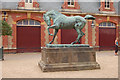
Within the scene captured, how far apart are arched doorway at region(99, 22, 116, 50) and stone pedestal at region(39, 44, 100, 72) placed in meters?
11.0

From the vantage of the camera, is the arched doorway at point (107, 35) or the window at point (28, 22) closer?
the window at point (28, 22)

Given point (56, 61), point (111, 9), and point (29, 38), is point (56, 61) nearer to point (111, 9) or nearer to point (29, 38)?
point (29, 38)

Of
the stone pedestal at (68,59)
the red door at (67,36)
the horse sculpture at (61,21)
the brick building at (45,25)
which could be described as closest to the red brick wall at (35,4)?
the brick building at (45,25)

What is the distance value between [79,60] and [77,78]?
1.48 m

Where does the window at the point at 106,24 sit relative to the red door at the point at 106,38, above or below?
above

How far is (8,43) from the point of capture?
1384 cm

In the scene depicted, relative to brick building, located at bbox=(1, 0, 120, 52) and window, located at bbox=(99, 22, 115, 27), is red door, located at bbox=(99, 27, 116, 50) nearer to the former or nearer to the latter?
brick building, located at bbox=(1, 0, 120, 52)

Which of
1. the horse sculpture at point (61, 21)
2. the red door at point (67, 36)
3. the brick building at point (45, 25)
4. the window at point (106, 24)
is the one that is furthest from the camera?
the window at point (106, 24)

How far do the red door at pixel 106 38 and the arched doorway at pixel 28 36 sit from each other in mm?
7562

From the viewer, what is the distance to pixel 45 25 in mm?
14922

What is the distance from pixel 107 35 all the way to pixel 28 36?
962 cm

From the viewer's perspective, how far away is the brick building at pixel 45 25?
1409cm

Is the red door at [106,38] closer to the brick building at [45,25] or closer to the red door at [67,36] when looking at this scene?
the brick building at [45,25]

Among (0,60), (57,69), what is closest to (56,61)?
(57,69)
